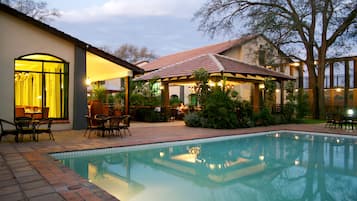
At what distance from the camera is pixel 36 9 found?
25.2 metres

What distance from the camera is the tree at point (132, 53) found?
44750mm

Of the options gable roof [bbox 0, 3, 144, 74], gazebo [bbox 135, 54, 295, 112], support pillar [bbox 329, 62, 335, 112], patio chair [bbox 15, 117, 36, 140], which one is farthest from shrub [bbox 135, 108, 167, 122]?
support pillar [bbox 329, 62, 335, 112]

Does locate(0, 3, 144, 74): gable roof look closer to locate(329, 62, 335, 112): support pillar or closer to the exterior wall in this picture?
the exterior wall

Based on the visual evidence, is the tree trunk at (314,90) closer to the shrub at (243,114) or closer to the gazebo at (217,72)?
the gazebo at (217,72)

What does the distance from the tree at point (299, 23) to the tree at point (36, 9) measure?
45.1ft

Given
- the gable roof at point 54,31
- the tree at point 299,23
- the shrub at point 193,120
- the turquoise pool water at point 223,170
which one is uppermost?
the tree at point 299,23

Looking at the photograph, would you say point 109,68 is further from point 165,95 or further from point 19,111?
point 19,111

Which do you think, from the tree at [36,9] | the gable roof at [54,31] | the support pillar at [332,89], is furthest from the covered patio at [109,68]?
the support pillar at [332,89]

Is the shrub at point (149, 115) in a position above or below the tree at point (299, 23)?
below

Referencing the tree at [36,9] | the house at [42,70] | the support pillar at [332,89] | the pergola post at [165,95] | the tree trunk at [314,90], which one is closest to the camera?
the house at [42,70]

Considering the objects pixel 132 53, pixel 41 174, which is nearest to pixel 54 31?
pixel 41 174

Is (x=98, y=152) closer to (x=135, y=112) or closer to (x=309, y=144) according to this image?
(x=309, y=144)

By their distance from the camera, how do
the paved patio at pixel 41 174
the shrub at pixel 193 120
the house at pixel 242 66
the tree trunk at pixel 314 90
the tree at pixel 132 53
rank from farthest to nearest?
the tree at pixel 132 53 < the tree trunk at pixel 314 90 < the house at pixel 242 66 < the shrub at pixel 193 120 < the paved patio at pixel 41 174

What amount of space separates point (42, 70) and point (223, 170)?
9.07 metres
